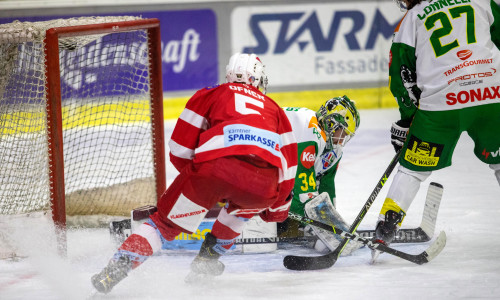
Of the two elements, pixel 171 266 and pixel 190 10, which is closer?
pixel 171 266

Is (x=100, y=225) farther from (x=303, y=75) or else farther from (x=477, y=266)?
(x=303, y=75)

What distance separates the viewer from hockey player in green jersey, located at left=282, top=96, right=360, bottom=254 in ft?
9.89

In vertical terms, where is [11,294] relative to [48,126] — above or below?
below

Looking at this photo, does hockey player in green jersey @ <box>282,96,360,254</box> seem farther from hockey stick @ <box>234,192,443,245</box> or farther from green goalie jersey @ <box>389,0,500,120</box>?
green goalie jersey @ <box>389,0,500,120</box>

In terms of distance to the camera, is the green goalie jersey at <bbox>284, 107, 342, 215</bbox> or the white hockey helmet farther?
the green goalie jersey at <bbox>284, 107, 342, 215</bbox>

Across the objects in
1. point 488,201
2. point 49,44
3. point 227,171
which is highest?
point 49,44

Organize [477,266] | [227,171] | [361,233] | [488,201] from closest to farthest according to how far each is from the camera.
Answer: [227,171] < [477,266] < [361,233] < [488,201]

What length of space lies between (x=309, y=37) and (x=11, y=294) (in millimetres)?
4673

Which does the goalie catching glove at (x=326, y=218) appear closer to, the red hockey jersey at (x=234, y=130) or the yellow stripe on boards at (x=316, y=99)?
the red hockey jersey at (x=234, y=130)

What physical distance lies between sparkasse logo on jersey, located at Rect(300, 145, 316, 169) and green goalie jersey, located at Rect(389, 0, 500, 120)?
0.47 meters

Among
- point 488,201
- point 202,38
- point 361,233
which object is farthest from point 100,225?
point 202,38

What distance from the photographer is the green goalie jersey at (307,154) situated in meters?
3.00

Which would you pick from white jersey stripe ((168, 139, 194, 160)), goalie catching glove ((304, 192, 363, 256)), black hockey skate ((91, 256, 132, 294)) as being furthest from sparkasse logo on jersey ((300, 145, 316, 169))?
black hockey skate ((91, 256, 132, 294))

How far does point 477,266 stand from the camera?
9.35 ft
